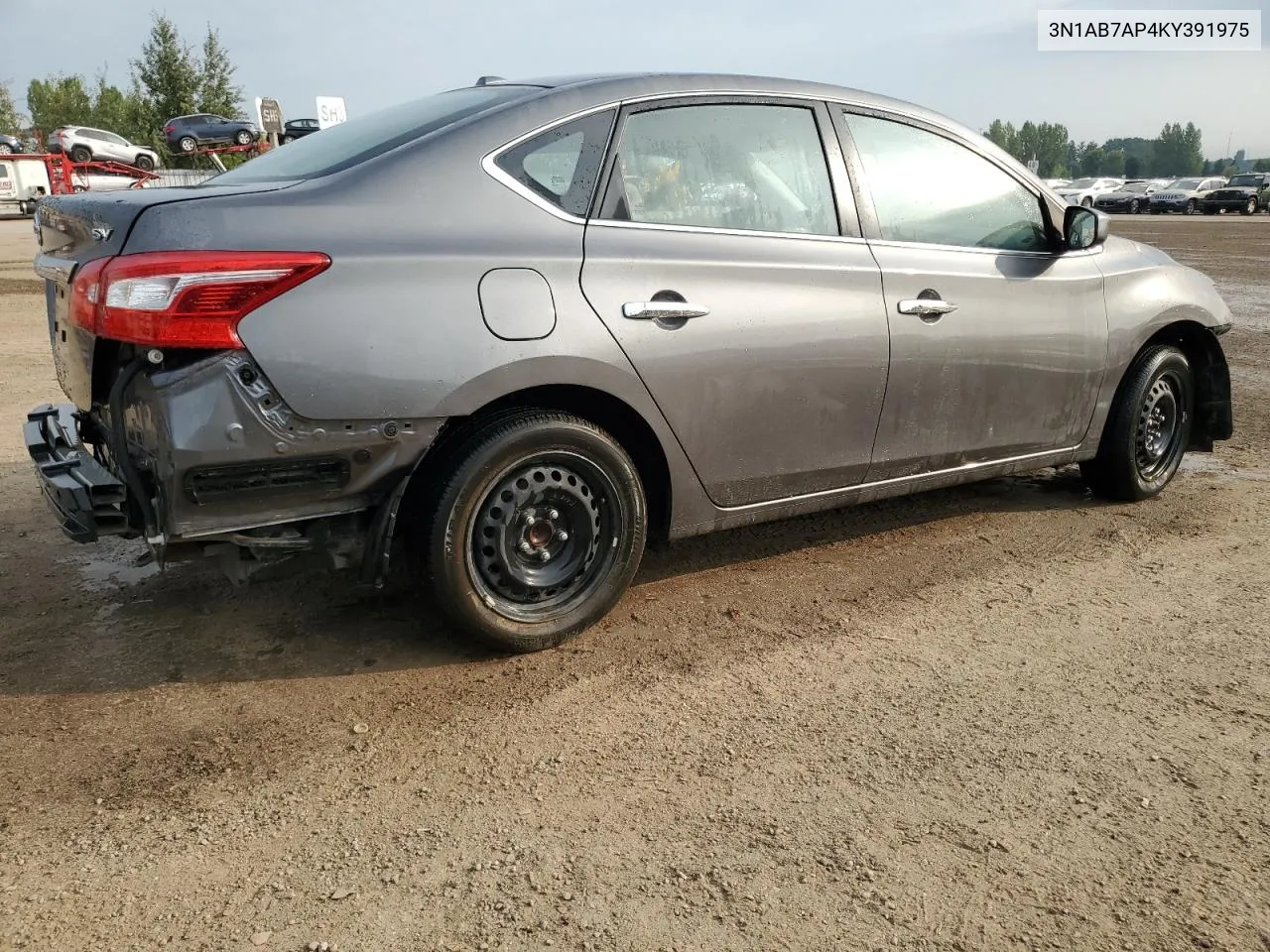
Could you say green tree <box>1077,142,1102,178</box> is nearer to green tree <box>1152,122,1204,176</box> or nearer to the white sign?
green tree <box>1152,122,1204,176</box>

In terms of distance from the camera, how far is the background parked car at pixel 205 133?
125 ft

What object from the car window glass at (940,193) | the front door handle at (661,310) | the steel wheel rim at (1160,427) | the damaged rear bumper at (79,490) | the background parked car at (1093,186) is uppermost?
the background parked car at (1093,186)

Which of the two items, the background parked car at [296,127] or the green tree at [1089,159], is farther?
the green tree at [1089,159]

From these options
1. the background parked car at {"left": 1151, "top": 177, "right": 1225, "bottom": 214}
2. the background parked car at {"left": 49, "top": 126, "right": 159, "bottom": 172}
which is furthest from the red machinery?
the background parked car at {"left": 1151, "top": 177, "right": 1225, "bottom": 214}

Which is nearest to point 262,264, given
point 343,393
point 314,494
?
point 343,393

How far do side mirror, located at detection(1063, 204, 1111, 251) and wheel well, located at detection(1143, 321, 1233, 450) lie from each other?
0.91 meters

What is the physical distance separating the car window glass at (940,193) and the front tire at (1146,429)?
88 cm

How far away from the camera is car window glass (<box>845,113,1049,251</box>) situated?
153 inches

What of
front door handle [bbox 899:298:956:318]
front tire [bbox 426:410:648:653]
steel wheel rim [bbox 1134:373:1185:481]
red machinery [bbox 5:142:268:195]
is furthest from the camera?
red machinery [bbox 5:142:268:195]

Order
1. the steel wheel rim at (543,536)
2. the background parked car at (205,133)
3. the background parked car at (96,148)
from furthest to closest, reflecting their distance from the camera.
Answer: the background parked car at (205,133)
the background parked car at (96,148)
the steel wheel rim at (543,536)

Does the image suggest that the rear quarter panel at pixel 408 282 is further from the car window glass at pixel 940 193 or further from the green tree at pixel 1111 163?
→ the green tree at pixel 1111 163

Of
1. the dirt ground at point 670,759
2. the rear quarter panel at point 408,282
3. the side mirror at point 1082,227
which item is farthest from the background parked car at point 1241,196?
the rear quarter panel at point 408,282

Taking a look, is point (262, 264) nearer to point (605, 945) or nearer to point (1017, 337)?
point (605, 945)

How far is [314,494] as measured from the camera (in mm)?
2832
